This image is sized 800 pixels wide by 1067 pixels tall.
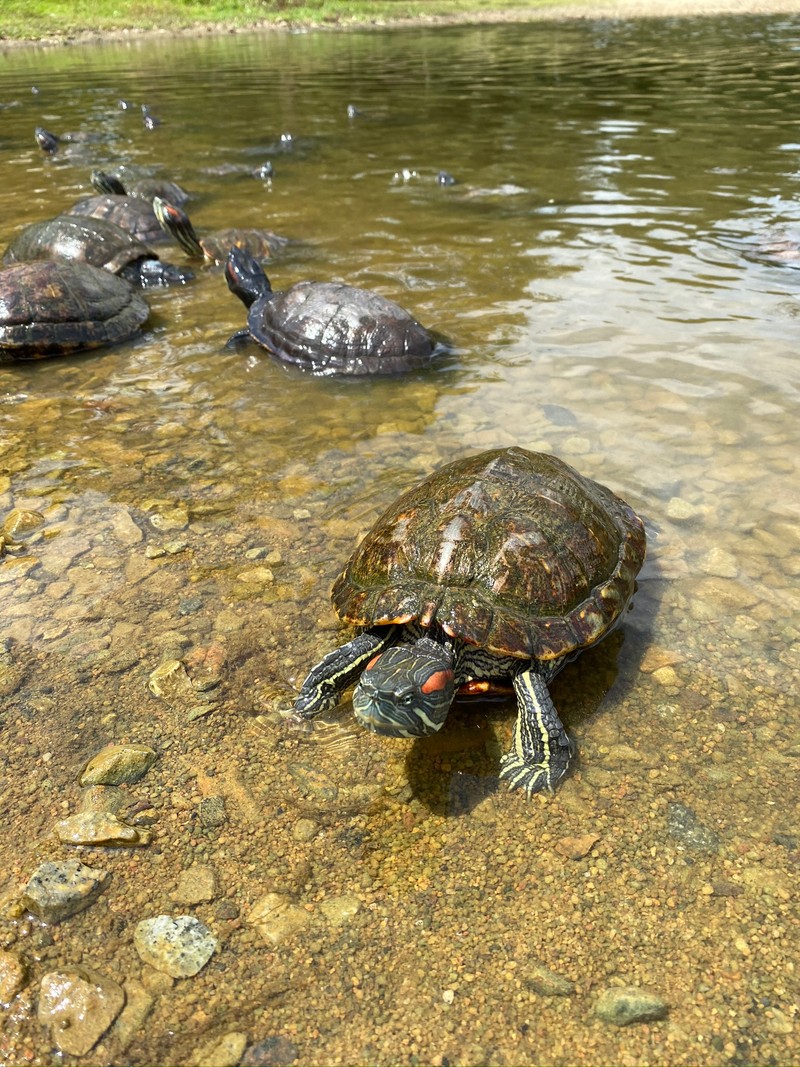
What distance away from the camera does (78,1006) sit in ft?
9.34

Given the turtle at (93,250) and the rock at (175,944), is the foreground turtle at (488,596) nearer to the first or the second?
the rock at (175,944)

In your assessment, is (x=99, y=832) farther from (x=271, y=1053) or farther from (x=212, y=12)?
(x=212, y=12)

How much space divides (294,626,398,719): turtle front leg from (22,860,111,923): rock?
127 cm

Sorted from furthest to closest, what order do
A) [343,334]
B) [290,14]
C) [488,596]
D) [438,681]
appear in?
[290,14] < [343,334] < [488,596] < [438,681]

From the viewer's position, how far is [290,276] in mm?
11195

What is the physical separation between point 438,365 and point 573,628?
4.80m

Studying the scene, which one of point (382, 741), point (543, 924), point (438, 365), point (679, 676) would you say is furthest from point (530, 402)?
point (543, 924)

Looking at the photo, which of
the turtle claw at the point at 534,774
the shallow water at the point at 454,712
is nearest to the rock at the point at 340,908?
the shallow water at the point at 454,712

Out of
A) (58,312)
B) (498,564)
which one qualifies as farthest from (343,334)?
(498,564)

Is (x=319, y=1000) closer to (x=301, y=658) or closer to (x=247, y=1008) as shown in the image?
(x=247, y=1008)

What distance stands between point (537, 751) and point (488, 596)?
83cm

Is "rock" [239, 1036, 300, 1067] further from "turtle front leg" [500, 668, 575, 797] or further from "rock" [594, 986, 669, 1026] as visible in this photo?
"turtle front leg" [500, 668, 575, 797]

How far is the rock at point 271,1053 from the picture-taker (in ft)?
8.95

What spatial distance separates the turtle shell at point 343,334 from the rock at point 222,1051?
21.1 feet
